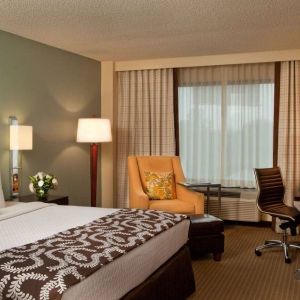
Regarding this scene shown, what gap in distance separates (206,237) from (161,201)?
0.95 m

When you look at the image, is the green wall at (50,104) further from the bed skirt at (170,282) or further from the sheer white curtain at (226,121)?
the bed skirt at (170,282)

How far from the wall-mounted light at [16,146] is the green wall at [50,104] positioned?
0.22 ft

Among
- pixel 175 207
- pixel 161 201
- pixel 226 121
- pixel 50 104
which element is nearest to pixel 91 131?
pixel 50 104

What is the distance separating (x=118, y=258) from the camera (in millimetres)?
2170

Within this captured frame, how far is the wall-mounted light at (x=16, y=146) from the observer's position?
415 cm

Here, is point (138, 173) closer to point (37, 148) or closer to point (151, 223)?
point (37, 148)

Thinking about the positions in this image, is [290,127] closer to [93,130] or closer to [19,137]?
[93,130]

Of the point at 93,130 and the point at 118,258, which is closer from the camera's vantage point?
the point at 118,258

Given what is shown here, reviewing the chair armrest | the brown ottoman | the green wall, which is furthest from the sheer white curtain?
the brown ottoman

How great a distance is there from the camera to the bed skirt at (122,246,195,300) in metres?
2.42

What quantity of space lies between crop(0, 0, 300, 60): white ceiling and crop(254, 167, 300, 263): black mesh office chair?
1.54 m

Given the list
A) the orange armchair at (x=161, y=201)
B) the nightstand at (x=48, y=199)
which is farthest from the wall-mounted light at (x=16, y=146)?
the orange armchair at (x=161, y=201)

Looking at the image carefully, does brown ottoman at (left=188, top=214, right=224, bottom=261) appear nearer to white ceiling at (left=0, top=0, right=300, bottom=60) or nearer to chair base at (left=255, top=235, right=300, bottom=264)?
chair base at (left=255, top=235, right=300, bottom=264)

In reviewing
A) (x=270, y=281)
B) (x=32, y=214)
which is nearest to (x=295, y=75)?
(x=270, y=281)
